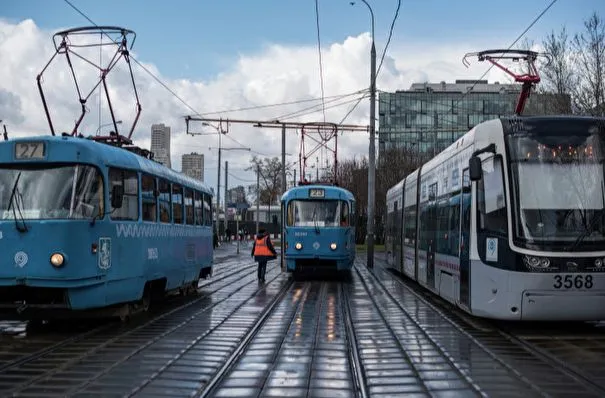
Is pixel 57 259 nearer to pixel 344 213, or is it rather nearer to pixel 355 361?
pixel 355 361

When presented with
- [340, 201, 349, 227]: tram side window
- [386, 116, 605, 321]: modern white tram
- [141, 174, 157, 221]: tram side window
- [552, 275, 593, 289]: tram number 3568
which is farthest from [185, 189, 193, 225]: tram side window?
[552, 275, 593, 289]: tram number 3568

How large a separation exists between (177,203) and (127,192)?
353cm

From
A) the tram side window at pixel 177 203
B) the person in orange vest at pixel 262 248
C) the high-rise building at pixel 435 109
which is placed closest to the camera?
the tram side window at pixel 177 203

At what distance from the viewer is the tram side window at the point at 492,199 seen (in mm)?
10602

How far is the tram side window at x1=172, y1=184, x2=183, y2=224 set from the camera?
14.7m

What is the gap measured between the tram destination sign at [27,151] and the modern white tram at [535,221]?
6.49 m

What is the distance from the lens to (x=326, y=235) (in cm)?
2188

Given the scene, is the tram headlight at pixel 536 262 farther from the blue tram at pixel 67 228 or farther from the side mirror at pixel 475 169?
the blue tram at pixel 67 228

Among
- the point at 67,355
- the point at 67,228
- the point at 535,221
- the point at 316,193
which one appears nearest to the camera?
the point at 67,355

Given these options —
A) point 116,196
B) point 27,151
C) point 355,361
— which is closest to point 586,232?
point 355,361

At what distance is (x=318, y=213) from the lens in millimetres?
22203

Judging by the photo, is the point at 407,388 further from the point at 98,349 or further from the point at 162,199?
the point at 162,199

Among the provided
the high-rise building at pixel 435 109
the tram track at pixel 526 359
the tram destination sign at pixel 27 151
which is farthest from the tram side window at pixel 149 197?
the high-rise building at pixel 435 109

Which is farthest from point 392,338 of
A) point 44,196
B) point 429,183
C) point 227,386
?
point 429,183
